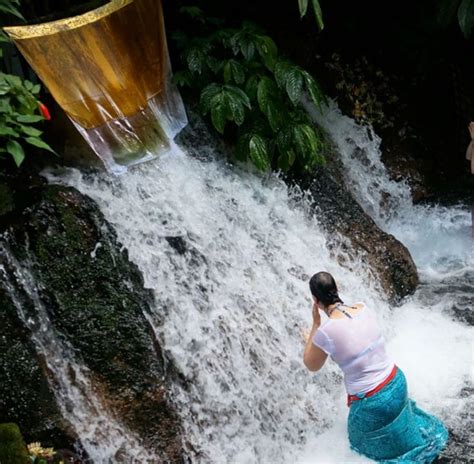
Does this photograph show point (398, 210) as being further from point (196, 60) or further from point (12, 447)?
point (12, 447)

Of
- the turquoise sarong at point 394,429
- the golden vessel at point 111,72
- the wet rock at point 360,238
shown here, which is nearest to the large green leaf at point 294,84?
the wet rock at point 360,238

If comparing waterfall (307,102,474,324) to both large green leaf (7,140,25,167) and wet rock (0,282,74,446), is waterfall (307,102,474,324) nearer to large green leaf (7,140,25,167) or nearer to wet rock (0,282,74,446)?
large green leaf (7,140,25,167)

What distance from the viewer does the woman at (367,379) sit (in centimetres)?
318

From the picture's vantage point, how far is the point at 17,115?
393 cm

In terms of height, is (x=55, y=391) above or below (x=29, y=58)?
below

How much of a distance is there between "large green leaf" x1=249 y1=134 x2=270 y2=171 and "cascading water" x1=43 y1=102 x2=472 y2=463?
291mm

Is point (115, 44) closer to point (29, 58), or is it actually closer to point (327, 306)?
point (29, 58)

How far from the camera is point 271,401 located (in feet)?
13.4

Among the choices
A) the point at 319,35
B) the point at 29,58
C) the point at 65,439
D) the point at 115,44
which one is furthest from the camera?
the point at 319,35

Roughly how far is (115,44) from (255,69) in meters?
1.08

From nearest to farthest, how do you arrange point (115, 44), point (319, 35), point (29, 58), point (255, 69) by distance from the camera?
1. point (29, 58)
2. point (115, 44)
3. point (255, 69)
4. point (319, 35)

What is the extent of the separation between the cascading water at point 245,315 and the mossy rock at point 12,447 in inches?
36.2

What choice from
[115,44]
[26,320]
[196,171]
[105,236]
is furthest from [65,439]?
[115,44]

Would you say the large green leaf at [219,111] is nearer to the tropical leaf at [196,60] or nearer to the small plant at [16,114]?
the tropical leaf at [196,60]
